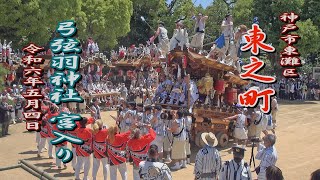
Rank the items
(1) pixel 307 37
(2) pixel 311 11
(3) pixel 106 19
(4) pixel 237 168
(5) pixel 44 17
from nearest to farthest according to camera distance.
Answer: (4) pixel 237 168 → (5) pixel 44 17 → (1) pixel 307 37 → (2) pixel 311 11 → (3) pixel 106 19

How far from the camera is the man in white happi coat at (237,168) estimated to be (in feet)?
23.3

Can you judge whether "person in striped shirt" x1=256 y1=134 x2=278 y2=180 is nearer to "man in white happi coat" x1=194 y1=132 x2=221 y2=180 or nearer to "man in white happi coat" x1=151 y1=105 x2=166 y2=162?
"man in white happi coat" x1=194 y1=132 x2=221 y2=180

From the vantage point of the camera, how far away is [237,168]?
7145 millimetres

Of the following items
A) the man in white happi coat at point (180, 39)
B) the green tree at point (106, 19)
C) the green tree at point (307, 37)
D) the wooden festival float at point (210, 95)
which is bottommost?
the wooden festival float at point (210, 95)

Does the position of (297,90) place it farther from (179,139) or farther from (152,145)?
(152,145)

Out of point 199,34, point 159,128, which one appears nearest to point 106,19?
point 199,34

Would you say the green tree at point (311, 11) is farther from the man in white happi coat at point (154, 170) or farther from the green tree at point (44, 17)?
the man in white happi coat at point (154, 170)

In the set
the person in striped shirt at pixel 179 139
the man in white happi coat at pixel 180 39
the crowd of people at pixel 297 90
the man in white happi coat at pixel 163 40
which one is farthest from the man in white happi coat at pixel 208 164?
the crowd of people at pixel 297 90

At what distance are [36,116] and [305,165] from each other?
816 cm

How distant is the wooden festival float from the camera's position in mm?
14912

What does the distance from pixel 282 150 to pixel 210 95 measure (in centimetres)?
322

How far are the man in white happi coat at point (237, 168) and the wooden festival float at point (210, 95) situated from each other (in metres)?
7.38

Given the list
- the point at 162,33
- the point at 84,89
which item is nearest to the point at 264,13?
the point at 84,89

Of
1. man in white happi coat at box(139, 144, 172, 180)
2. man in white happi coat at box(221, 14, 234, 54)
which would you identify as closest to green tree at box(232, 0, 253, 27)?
man in white happi coat at box(221, 14, 234, 54)
